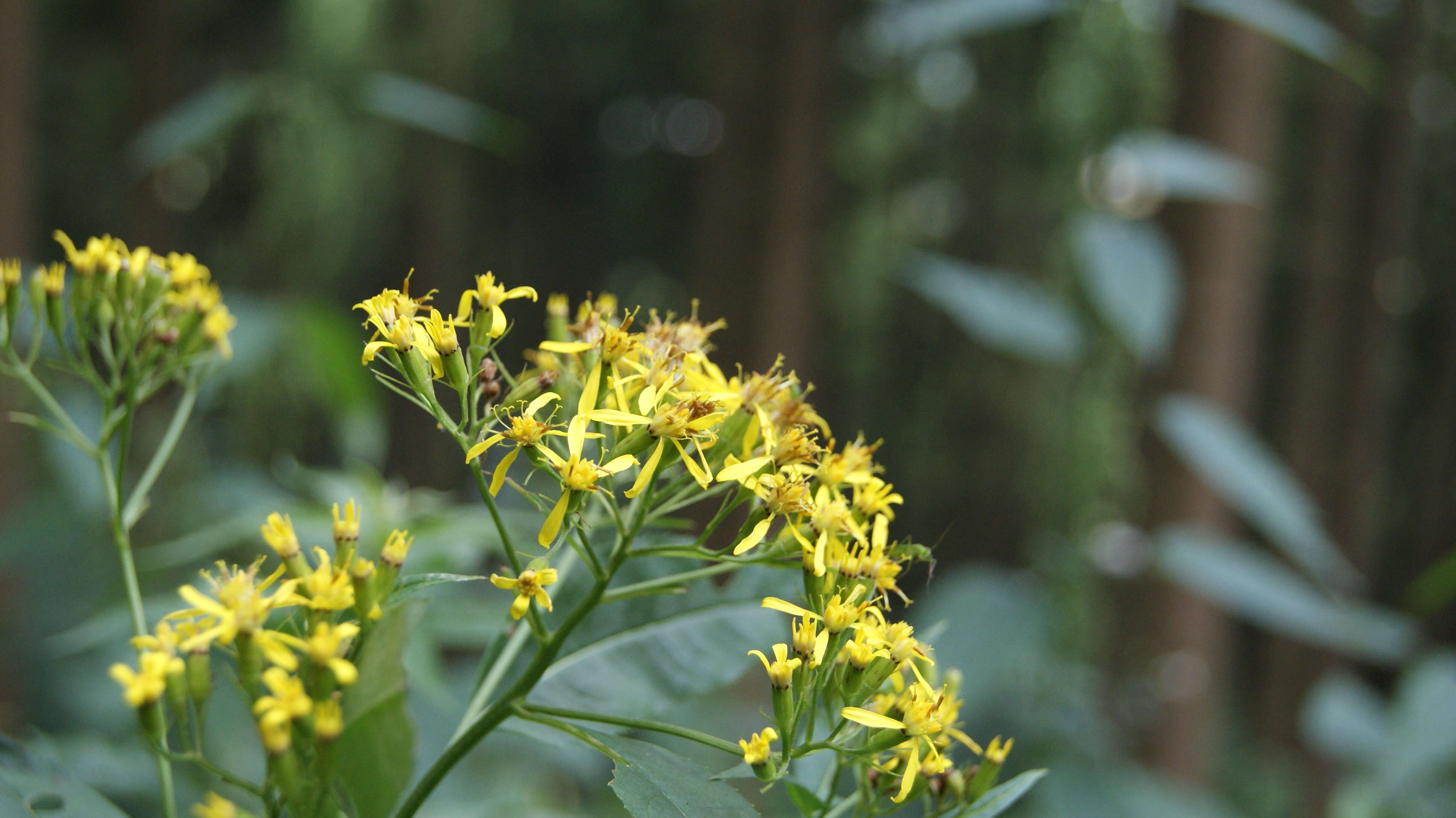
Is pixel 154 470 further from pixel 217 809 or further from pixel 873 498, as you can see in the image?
pixel 873 498

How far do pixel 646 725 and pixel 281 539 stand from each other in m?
0.25

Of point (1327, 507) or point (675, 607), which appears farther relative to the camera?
point (1327, 507)

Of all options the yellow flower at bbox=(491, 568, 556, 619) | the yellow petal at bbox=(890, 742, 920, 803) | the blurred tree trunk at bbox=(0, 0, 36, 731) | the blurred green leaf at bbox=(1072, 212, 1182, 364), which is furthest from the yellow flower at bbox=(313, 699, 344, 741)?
the blurred tree trunk at bbox=(0, 0, 36, 731)

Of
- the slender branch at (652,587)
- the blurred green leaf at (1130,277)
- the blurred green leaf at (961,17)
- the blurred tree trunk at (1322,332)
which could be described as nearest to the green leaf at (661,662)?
the slender branch at (652,587)

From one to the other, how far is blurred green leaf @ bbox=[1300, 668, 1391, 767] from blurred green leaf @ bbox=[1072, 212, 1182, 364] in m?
1.41

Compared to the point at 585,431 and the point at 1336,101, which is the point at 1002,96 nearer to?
the point at 1336,101

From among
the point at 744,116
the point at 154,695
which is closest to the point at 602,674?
the point at 154,695

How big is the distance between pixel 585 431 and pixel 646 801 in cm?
24

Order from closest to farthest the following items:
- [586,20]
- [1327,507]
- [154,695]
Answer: [154,695] → [1327,507] → [586,20]

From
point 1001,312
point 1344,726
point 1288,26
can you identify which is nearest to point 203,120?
point 1001,312

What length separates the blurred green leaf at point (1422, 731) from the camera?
167 centimetres

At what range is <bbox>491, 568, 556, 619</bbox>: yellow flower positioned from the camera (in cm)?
53

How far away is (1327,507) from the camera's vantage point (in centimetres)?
457

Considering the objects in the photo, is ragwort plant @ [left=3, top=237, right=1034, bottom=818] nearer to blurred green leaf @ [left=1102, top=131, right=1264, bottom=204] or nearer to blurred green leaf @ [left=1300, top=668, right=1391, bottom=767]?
blurred green leaf @ [left=1102, top=131, right=1264, bottom=204]
